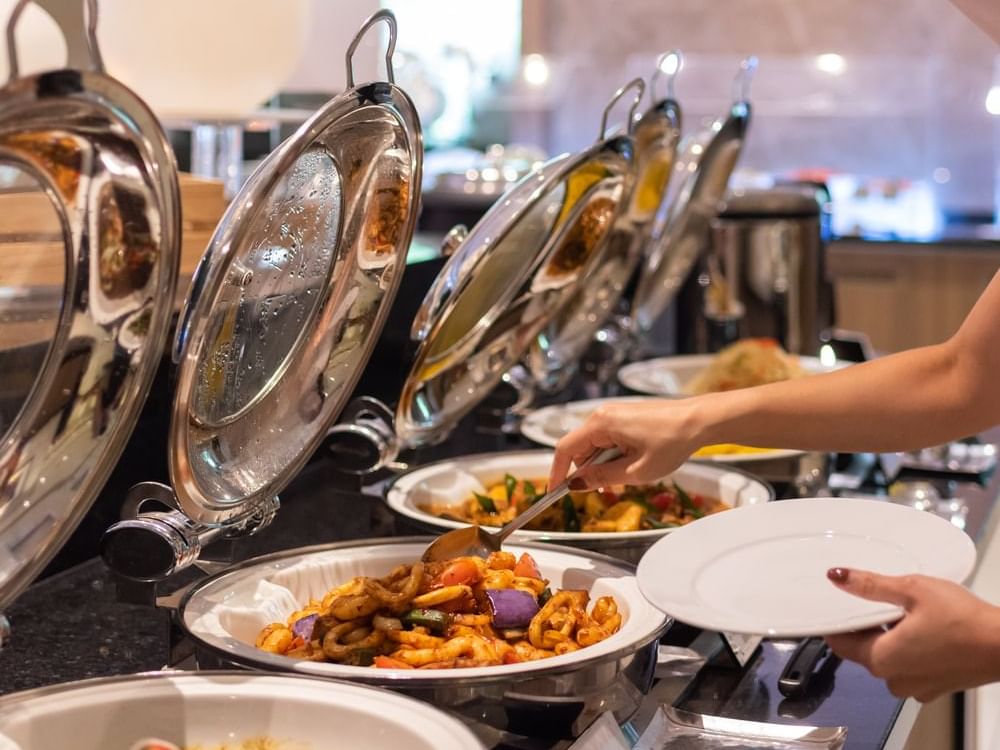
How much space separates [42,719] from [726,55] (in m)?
4.60

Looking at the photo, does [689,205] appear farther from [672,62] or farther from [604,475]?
[604,475]

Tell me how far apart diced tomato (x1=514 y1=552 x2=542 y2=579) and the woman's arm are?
0.11 metres

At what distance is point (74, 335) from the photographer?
2.59ft

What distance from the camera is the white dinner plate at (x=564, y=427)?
1612mm

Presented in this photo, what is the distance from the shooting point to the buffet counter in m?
1.04

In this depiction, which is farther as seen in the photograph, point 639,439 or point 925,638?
point 639,439

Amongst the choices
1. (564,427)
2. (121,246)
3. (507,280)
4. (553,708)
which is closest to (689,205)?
(564,427)

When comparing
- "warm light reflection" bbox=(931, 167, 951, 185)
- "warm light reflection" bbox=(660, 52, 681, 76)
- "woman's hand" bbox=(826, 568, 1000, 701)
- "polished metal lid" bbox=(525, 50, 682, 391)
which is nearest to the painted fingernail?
"woman's hand" bbox=(826, 568, 1000, 701)

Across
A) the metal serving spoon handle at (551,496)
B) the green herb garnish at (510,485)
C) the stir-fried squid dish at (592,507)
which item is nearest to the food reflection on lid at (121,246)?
the metal serving spoon handle at (551,496)

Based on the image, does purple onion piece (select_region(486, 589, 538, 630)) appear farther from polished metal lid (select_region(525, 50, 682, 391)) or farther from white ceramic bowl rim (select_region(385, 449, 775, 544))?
polished metal lid (select_region(525, 50, 682, 391))

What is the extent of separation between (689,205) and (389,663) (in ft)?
4.09

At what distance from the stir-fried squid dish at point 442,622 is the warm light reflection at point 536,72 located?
4307 millimetres

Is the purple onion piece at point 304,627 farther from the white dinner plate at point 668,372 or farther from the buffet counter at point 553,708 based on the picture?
the white dinner plate at point 668,372

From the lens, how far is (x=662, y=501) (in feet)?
4.70
